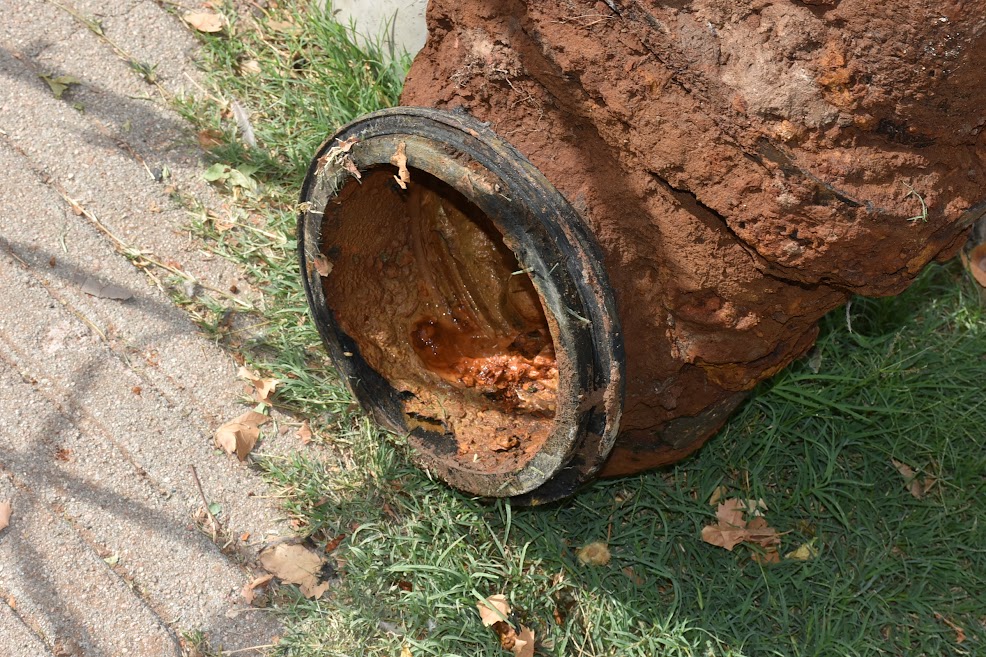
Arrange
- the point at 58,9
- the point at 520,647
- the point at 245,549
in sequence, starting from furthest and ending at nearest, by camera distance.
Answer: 1. the point at 58,9
2. the point at 245,549
3. the point at 520,647

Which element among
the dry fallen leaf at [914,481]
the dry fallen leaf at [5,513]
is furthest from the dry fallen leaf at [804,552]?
the dry fallen leaf at [5,513]

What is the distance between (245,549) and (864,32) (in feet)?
7.60

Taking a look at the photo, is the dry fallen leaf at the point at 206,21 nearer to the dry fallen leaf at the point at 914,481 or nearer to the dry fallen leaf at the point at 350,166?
the dry fallen leaf at the point at 350,166

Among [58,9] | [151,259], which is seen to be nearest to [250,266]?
[151,259]

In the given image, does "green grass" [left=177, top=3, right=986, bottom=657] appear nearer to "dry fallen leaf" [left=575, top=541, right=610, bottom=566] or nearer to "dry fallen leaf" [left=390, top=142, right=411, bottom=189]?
"dry fallen leaf" [left=575, top=541, right=610, bottom=566]

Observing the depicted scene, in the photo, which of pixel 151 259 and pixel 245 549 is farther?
pixel 151 259

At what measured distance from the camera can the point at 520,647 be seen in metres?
2.75

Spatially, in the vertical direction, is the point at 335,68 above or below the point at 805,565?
above

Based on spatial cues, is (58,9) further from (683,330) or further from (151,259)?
(683,330)

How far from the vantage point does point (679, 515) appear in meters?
3.06

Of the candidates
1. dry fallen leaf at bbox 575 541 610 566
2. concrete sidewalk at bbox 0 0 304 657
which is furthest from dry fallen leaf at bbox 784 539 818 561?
concrete sidewalk at bbox 0 0 304 657

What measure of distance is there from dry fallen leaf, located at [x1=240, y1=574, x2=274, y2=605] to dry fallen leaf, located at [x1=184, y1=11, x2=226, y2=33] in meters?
2.14

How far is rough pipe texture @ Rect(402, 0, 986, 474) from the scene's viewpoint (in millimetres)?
1865

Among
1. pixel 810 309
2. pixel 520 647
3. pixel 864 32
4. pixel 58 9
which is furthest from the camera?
pixel 58 9
